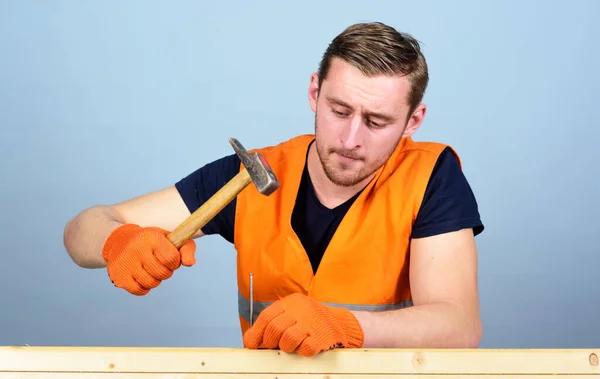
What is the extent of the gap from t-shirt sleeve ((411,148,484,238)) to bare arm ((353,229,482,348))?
0.02 m

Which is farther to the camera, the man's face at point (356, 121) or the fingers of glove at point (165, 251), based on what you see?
the man's face at point (356, 121)

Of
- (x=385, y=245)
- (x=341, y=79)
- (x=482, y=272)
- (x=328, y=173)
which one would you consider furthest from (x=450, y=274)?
(x=482, y=272)

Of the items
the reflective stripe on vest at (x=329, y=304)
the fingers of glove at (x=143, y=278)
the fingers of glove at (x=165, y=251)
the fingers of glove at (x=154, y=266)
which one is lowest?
the reflective stripe on vest at (x=329, y=304)

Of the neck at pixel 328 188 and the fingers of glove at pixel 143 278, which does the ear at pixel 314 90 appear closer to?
the neck at pixel 328 188

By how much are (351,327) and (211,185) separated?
769 millimetres

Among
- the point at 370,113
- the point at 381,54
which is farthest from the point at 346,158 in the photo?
the point at 381,54

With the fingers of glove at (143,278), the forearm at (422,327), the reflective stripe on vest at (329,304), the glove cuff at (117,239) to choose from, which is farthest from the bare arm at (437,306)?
the glove cuff at (117,239)

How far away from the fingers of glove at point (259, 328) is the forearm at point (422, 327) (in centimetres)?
24

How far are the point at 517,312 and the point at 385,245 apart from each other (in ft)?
5.78

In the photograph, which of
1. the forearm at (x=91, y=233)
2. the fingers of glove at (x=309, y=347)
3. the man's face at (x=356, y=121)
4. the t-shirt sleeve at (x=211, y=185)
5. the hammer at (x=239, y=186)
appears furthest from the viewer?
the t-shirt sleeve at (x=211, y=185)

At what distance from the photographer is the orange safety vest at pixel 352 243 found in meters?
2.30

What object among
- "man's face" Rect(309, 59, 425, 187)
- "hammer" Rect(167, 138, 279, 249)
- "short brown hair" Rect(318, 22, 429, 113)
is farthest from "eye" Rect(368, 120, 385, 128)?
"hammer" Rect(167, 138, 279, 249)

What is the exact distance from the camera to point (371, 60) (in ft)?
7.12

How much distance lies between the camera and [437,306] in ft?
6.84
